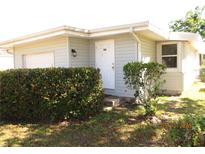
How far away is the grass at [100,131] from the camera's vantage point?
18.1 ft

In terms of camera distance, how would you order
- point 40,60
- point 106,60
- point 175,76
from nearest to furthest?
Result: point 106,60
point 40,60
point 175,76

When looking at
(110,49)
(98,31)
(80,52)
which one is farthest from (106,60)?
(98,31)

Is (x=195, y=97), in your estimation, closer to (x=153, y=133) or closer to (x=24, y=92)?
(x=153, y=133)

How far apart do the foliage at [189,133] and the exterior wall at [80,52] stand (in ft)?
20.9

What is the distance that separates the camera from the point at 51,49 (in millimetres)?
10219

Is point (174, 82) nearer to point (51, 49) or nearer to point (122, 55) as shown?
point (122, 55)

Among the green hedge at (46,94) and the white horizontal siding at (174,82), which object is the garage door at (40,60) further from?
the white horizontal siding at (174,82)

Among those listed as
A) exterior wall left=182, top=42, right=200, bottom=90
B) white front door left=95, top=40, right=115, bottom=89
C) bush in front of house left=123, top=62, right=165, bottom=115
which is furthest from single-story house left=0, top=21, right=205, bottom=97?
bush in front of house left=123, top=62, right=165, bottom=115

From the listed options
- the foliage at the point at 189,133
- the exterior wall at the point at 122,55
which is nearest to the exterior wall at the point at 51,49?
the exterior wall at the point at 122,55

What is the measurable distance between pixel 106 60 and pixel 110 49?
482mm

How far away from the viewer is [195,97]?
11117 millimetres

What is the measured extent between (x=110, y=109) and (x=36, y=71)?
2.81 meters
